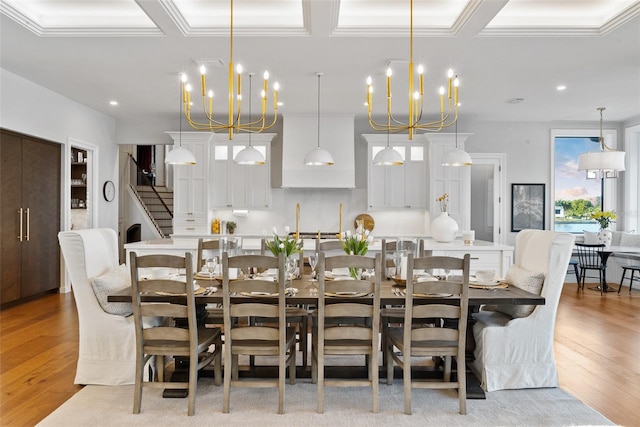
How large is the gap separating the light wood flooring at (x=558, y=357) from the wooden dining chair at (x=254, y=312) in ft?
A: 3.89

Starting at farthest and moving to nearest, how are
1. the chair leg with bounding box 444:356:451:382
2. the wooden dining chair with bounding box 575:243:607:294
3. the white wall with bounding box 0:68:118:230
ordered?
the wooden dining chair with bounding box 575:243:607:294
the white wall with bounding box 0:68:118:230
the chair leg with bounding box 444:356:451:382

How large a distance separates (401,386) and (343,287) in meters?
0.98

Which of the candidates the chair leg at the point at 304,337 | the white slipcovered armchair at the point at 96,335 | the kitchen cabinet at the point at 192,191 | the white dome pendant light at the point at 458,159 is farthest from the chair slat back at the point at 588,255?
the white slipcovered armchair at the point at 96,335

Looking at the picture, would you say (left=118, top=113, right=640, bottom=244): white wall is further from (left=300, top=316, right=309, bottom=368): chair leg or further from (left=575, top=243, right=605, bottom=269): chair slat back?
(left=300, top=316, right=309, bottom=368): chair leg

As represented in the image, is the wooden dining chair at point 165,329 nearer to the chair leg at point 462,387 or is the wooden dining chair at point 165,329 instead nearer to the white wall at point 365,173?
the chair leg at point 462,387

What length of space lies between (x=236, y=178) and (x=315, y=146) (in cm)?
144

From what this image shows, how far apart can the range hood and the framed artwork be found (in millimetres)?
3087

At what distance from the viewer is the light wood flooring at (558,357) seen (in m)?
2.82

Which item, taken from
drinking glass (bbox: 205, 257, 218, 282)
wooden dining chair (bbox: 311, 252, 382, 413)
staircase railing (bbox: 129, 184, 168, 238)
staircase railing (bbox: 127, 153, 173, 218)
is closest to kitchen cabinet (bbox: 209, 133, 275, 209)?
staircase railing (bbox: 129, 184, 168, 238)

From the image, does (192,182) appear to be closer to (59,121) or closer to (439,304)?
(59,121)

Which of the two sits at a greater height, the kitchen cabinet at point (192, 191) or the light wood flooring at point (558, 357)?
the kitchen cabinet at point (192, 191)

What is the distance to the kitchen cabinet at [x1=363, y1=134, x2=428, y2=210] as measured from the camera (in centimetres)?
737

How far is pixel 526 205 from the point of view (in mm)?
7914

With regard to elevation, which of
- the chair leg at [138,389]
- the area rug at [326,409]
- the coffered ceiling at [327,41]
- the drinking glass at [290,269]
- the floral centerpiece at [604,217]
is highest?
the coffered ceiling at [327,41]
